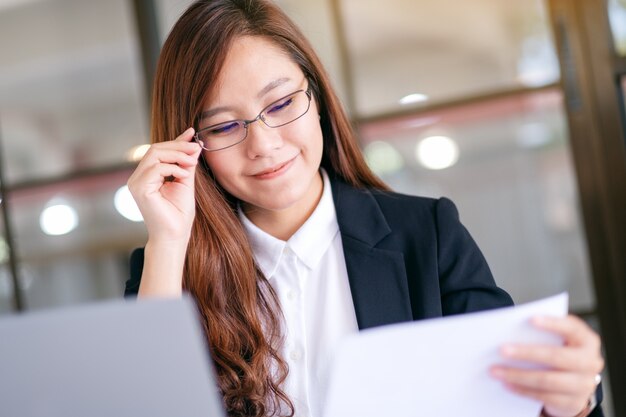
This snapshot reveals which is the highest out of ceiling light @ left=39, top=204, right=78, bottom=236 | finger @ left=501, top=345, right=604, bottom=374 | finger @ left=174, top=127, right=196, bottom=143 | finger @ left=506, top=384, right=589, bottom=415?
finger @ left=174, top=127, right=196, bottom=143

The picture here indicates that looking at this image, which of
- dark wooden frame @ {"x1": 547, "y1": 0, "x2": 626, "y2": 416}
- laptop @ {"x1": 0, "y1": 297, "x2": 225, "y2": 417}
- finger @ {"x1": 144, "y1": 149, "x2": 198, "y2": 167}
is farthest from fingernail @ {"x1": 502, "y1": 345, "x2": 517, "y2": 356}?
dark wooden frame @ {"x1": 547, "y1": 0, "x2": 626, "y2": 416}

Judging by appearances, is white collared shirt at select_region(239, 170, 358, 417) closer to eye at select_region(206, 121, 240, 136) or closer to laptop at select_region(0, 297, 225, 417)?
eye at select_region(206, 121, 240, 136)

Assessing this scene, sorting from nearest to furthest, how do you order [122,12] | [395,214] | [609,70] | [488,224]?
1. [395,214]
2. [609,70]
3. [488,224]
4. [122,12]

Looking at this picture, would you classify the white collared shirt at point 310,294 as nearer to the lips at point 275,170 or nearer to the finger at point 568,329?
the lips at point 275,170

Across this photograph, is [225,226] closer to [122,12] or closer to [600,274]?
[600,274]

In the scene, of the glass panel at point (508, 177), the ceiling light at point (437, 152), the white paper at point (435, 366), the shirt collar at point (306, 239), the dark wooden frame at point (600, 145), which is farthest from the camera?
the ceiling light at point (437, 152)

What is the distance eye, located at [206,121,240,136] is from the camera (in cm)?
152

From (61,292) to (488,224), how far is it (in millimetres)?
1858

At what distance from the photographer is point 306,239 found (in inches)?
63.0

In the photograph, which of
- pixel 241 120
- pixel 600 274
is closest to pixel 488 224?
pixel 600 274

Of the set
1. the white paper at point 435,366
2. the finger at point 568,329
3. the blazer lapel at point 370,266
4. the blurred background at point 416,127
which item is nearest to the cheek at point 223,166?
the blazer lapel at point 370,266

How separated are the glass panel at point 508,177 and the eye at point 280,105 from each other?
1.67 meters

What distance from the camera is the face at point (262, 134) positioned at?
1.50 m

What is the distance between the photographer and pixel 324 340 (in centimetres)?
151
